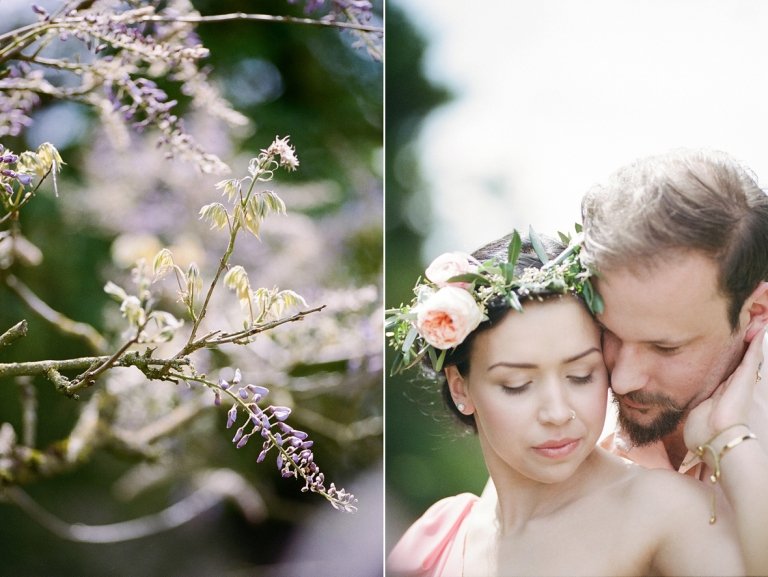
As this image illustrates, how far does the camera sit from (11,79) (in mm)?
1908

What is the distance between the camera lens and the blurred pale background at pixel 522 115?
1.88 meters

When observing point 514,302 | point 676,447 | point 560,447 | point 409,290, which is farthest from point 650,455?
point 409,290

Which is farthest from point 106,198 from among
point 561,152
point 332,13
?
point 561,152

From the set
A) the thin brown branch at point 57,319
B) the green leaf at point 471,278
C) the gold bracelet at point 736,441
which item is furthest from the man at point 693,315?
the thin brown branch at point 57,319

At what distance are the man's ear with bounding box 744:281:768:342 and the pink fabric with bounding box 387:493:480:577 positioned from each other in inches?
26.5

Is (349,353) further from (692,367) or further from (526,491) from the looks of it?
A: (692,367)

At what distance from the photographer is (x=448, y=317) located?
6.22 ft

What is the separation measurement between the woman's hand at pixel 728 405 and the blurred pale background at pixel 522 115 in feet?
1.19

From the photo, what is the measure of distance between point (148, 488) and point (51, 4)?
1152 mm

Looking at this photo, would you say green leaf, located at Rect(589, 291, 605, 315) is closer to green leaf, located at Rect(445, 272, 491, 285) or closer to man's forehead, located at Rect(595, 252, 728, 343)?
man's forehead, located at Rect(595, 252, 728, 343)

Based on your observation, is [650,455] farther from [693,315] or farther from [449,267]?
[449,267]

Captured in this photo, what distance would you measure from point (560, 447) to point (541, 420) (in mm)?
69

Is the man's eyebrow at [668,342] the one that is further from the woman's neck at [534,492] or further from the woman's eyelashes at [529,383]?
the woman's neck at [534,492]

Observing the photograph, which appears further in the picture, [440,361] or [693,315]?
[440,361]
